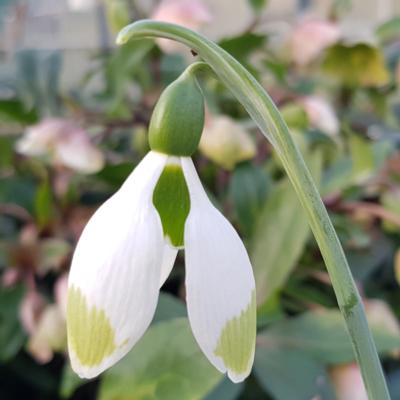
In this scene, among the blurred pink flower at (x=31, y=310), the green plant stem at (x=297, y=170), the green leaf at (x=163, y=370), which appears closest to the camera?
the green plant stem at (x=297, y=170)

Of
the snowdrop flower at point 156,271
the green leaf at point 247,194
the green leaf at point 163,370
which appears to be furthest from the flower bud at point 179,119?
the green leaf at point 247,194

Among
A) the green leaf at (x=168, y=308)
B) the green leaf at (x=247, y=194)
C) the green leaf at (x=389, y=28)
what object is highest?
the green leaf at (x=389, y=28)

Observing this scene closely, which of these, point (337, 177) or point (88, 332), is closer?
point (88, 332)

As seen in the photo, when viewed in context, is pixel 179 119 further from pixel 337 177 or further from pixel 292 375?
pixel 337 177

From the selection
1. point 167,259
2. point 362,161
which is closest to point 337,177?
point 362,161

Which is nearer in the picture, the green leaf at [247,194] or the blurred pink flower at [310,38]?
the green leaf at [247,194]

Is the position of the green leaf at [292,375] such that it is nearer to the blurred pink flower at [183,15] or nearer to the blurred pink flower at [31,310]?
the blurred pink flower at [31,310]
